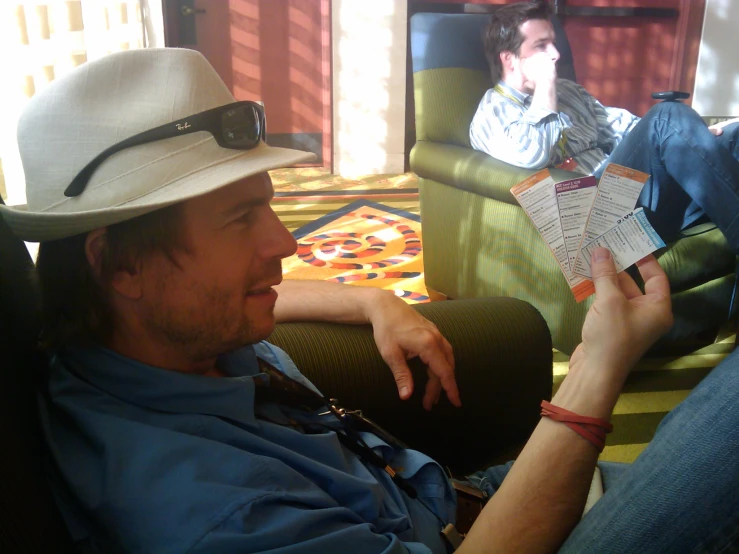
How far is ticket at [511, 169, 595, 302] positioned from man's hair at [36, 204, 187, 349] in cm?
52

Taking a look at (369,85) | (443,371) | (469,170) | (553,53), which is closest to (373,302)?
(443,371)

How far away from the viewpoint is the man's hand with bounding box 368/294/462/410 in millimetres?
1035

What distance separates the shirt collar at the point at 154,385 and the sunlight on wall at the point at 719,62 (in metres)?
4.84

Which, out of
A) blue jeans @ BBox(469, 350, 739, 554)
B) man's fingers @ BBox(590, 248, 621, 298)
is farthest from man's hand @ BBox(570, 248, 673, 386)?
blue jeans @ BBox(469, 350, 739, 554)

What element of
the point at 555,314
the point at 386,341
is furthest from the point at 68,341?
the point at 555,314

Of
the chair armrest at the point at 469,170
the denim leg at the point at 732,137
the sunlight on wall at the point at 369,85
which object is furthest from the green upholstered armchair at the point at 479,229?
the sunlight on wall at the point at 369,85

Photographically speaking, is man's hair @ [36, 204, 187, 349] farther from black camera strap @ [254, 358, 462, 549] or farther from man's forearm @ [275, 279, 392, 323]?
man's forearm @ [275, 279, 392, 323]

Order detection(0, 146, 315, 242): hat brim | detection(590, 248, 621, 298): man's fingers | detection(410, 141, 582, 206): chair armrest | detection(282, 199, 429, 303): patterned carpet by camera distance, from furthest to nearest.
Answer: detection(282, 199, 429, 303): patterned carpet
detection(410, 141, 582, 206): chair armrest
detection(590, 248, 621, 298): man's fingers
detection(0, 146, 315, 242): hat brim

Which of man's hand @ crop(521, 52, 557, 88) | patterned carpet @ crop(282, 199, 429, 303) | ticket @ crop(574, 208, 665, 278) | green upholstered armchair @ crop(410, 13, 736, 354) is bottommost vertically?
patterned carpet @ crop(282, 199, 429, 303)

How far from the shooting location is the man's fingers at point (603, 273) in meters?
0.92

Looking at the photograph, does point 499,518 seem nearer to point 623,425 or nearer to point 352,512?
point 352,512

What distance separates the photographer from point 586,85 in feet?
15.9

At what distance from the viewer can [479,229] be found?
7.36ft

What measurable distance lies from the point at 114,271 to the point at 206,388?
16 centimetres
